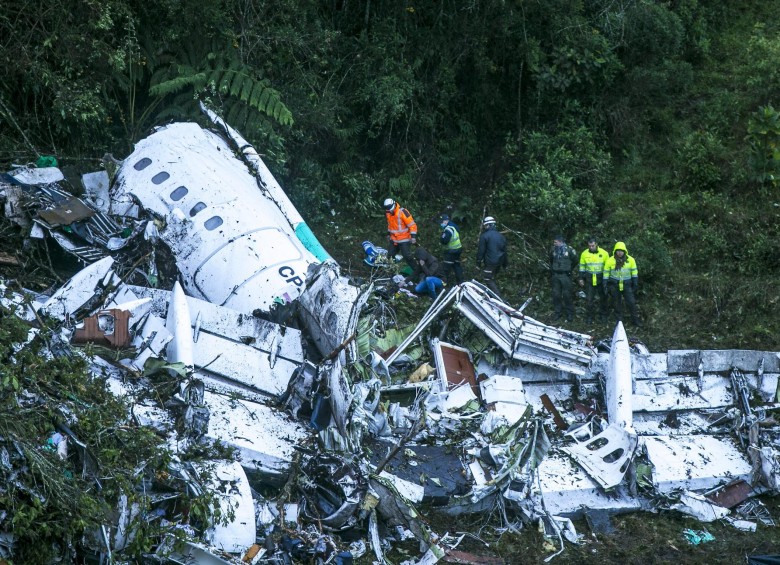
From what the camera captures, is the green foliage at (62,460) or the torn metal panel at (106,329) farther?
the torn metal panel at (106,329)

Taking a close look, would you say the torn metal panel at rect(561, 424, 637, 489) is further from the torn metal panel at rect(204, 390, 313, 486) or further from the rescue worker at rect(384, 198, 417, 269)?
the rescue worker at rect(384, 198, 417, 269)

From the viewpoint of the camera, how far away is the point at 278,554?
9531 millimetres

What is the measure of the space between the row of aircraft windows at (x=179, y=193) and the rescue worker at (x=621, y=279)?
6164 mm

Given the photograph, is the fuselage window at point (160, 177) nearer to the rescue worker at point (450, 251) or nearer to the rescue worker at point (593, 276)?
the rescue worker at point (450, 251)

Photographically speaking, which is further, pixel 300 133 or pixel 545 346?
pixel 300 133

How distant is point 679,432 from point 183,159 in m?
7.90

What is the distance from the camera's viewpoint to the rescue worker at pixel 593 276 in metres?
15.3

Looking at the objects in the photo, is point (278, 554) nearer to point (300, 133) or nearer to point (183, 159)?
point (183, 159)

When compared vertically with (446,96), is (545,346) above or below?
below

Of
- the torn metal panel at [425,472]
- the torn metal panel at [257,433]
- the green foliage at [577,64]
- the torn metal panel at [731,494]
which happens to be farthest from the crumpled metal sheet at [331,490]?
the green foliage at [577,64]

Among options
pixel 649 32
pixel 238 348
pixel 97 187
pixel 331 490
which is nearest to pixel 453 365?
pixel 238 348

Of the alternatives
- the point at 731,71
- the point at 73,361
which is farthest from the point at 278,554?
the point at 731,71

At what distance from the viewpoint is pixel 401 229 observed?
1593 centimetres

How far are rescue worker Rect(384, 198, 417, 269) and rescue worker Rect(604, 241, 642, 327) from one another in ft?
10.4
